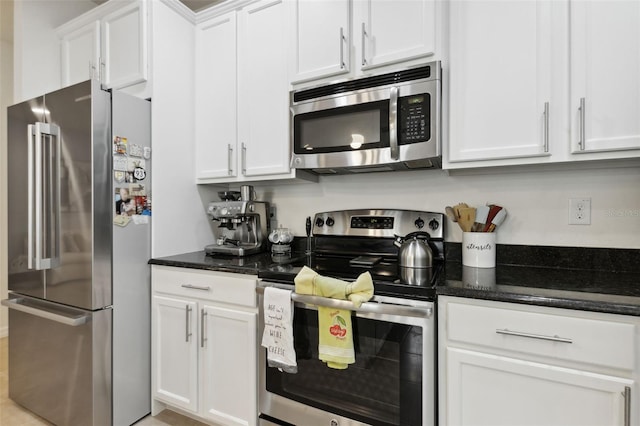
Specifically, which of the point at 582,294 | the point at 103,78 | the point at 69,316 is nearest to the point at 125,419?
the point at 69,316

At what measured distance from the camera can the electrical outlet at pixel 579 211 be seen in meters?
1.51

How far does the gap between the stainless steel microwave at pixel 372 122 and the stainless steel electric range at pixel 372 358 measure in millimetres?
415

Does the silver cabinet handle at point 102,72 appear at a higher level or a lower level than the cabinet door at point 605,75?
higher

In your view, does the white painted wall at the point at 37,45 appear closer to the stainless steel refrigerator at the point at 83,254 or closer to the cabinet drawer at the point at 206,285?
the stainless steel refrigerator at the point at 83,254

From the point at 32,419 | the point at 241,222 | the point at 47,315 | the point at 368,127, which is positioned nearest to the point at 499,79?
the point at 368,127

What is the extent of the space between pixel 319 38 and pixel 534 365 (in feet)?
5.72

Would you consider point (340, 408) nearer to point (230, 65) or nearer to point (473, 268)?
point (473, 268)

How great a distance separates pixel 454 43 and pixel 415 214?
0.84 m

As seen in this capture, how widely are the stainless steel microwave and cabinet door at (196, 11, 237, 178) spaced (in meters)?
0.48

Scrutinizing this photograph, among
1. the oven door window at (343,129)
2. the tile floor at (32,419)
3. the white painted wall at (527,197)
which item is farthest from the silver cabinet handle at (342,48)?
the tile floor at (32,419)

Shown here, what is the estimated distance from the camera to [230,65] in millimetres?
2045

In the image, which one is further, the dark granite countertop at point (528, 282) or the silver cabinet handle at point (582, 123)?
the silver cabinet handle at point (582, 123)

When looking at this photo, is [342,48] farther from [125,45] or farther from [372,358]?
[372,358]

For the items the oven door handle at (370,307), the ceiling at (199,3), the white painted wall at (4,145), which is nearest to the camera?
the oven door handle at (370,307)
